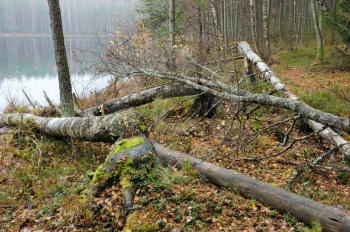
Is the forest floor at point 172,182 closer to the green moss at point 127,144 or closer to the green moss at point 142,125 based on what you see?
the green moss at point 127,144

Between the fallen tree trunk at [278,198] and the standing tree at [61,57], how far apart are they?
13.8 feet

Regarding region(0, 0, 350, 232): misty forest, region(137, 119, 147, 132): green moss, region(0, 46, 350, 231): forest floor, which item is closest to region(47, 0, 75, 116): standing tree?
region(0, 0, 350, 232): misty forest

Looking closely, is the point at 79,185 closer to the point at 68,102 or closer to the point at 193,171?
the point at 193,171

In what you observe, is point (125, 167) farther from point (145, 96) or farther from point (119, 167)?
point (145, 96)

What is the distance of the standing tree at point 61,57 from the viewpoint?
9.40 m

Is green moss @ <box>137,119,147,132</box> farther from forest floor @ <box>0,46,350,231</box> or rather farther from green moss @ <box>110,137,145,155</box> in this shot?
forest floor @ <box>0,46,350,231</box>

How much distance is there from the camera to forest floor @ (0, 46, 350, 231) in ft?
17.5

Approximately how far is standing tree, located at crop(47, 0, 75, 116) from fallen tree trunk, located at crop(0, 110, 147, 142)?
0.83 metres

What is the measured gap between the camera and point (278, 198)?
5.66 meters

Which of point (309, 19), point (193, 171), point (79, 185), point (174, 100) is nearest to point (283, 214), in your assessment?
point (193, 171)

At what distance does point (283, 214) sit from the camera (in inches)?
219

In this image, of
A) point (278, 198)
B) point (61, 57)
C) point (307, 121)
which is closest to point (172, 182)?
point (278, 198)

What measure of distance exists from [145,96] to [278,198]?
507 centimetres

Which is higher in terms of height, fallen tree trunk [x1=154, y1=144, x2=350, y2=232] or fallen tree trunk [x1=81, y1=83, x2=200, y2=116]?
fallen tree trunk [x1=81, y1=83, x2=200, y2=116]
